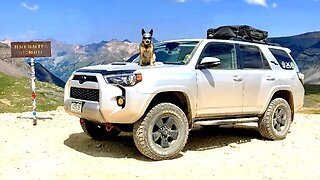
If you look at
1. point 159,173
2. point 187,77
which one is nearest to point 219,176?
point 159,173

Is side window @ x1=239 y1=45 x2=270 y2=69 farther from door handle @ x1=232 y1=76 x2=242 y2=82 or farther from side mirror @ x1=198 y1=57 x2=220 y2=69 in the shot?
side mirror @ x1=198 y1=57 x2=220 y2=69

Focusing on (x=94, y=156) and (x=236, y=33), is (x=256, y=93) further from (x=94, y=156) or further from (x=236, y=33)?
(x=94, y=156)

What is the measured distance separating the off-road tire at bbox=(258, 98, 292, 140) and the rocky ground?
18cm

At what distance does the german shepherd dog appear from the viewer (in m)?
7.50

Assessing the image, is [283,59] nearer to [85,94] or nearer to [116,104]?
[116,104]

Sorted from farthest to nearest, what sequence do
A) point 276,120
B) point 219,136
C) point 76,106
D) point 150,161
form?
point 219,136, point 276,120, point 76,106, point 150,161

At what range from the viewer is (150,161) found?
717 cm

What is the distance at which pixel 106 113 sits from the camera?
6828 millimetres

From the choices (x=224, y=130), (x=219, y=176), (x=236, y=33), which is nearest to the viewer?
(x=219, y=176)

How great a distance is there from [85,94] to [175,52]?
75.7 inches

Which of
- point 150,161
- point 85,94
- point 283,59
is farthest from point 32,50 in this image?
point 283,59

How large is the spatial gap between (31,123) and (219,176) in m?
6.52

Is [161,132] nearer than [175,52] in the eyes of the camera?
Yes

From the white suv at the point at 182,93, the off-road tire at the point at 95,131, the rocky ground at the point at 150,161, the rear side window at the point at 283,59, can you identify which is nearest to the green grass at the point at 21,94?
the rocky ground at the point at 150,161
